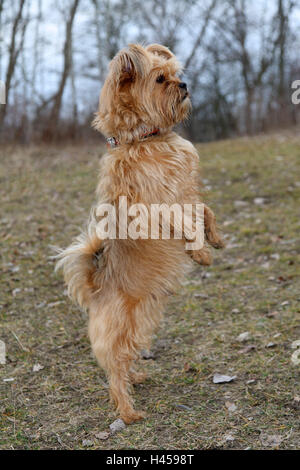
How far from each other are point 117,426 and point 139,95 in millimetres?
2173

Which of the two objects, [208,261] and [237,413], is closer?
[237,413]

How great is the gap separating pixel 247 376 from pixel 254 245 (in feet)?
10.2

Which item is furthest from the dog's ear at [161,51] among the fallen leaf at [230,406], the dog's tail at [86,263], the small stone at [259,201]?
the small stone at [259,201]

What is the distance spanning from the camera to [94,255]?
11.4 feet

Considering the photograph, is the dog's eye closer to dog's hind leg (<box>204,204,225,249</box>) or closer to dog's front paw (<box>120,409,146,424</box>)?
dog's hind leg (<box>204,204,225,249</box>)

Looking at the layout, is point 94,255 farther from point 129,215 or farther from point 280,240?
point 280,240

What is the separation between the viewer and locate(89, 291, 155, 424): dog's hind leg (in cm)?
325

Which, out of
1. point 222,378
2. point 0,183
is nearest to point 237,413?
point 222,378

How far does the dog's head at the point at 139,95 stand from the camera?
3.25 m

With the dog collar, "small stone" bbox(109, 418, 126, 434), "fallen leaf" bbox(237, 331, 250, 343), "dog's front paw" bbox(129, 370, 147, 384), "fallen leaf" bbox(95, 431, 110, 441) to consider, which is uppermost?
the dog collar

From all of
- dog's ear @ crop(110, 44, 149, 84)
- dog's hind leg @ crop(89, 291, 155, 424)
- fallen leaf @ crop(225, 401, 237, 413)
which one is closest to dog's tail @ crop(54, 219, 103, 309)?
dog's hind leg @ crop(89, 291, 155, 424)

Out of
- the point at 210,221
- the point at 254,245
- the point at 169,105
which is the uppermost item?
the point at 169,105

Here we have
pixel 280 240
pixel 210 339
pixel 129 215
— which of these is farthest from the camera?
pixel 280 240
